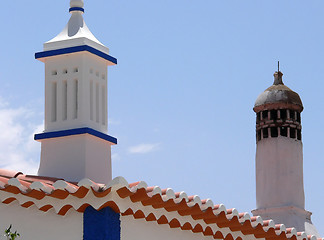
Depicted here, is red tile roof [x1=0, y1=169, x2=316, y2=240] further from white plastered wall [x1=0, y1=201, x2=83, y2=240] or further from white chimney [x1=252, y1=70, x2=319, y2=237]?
white chimney [x1=252, y1=70, x2=319, y2=237]

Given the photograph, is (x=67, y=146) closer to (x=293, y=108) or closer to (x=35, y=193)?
(x=35, y=193)

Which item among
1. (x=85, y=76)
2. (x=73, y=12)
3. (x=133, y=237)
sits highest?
(x=73, y=12)

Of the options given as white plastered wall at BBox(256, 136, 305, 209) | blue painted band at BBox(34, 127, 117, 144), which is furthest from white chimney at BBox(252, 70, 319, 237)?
blue painted band at BBox(34, 127, 117, 144)

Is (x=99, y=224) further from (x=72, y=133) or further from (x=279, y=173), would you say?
(x=279, y=173)

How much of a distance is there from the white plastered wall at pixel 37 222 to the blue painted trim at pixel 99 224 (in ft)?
0.59

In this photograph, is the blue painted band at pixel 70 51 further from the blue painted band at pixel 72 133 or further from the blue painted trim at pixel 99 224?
the blue painted trim at pixel 99 224

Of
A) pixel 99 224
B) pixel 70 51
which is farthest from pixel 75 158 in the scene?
pixel 99 224

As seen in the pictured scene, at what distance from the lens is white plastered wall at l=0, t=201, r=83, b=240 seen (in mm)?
12653

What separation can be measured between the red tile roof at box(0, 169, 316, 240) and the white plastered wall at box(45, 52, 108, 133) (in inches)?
70.8

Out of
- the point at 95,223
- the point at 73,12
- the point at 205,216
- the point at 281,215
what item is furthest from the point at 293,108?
the point at 95,223

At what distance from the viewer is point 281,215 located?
2866 centimetres

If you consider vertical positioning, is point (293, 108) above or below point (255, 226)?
above

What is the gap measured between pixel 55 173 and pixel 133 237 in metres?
2.98

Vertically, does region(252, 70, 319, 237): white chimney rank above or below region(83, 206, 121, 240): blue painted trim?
above
